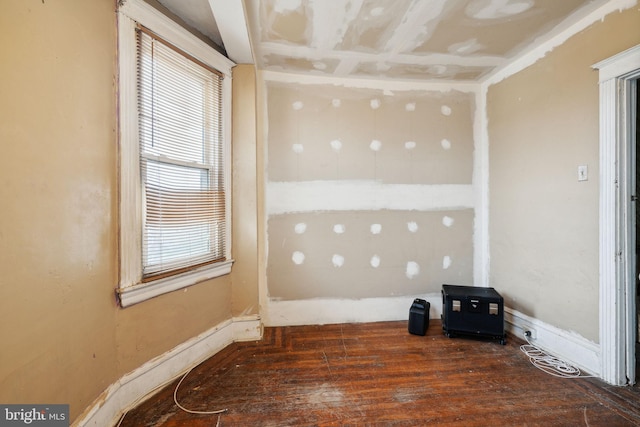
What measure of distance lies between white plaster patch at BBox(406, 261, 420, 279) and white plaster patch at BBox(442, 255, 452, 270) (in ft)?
0.99

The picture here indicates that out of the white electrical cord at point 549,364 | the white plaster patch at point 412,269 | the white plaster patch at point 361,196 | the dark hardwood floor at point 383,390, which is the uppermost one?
the white plaster patch at point 361,196

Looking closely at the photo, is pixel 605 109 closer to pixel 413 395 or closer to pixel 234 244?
pixel 413 395

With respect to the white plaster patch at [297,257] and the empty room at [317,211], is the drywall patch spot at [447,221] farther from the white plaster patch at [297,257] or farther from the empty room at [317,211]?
the white plaster patch at [297,257]

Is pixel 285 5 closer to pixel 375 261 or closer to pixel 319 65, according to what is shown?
pixel 319 65

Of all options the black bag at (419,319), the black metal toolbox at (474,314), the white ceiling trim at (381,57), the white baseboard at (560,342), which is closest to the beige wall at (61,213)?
the white ceiling trim at (381,57)

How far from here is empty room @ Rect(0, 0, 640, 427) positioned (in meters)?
1.18

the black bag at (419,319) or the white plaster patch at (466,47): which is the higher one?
the white plaster patch at (466,47)

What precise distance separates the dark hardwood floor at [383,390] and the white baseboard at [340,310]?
1.08 feet

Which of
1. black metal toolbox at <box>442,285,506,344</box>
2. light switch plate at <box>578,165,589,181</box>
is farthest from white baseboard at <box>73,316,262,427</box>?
light switch plate at <box>578,165,589,181</box>

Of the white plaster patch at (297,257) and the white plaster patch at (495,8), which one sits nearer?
the white plaster patch at (495,8)

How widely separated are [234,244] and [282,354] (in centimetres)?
105

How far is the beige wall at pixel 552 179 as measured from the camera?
179 centimetres

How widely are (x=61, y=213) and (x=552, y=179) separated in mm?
3284

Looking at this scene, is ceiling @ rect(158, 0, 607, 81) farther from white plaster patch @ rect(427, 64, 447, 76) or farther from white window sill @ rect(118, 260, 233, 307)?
white window sill @ rect(118, 260, 233, 307)
